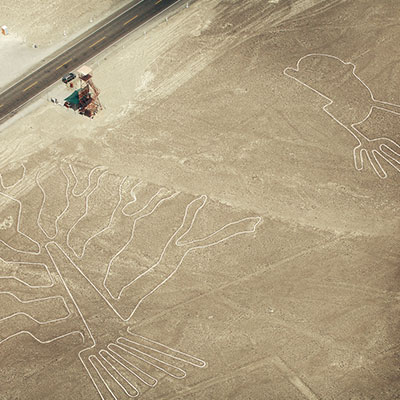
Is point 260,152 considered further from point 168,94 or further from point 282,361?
point 282,361

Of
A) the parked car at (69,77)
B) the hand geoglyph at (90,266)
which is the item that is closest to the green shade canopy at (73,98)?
the parked car at (69,77)

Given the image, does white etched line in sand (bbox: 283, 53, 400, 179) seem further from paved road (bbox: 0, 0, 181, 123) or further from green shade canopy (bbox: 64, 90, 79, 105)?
paved road (bbox: 0, 0, 181, 123)

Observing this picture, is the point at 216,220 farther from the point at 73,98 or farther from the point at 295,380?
the point at 73,98

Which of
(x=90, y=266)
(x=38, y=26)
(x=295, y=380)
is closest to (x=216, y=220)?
(x=90, y=266)

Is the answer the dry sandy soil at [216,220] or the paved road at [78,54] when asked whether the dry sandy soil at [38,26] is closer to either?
the paved road at [78,54]

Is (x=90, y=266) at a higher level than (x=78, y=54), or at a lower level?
lower

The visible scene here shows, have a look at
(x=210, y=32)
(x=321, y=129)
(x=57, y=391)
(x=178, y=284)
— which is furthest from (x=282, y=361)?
(x=210, y=32)

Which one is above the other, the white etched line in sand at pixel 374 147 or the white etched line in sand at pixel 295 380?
the white etched line in sand at pixel 295 380
